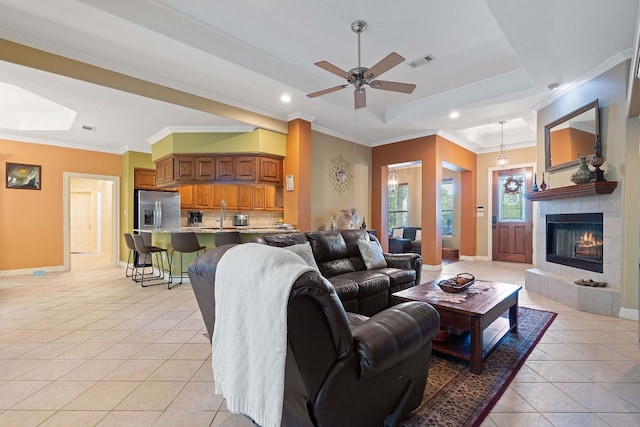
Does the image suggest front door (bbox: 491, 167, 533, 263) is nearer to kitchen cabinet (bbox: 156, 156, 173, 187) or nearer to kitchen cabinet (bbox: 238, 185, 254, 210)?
kitchen cabinet (bbox: 238, 185, 254, 210)

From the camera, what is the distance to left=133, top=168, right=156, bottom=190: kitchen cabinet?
7.23 metres

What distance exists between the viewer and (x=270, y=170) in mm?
5582

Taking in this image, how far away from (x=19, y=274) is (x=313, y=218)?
18.9 feet

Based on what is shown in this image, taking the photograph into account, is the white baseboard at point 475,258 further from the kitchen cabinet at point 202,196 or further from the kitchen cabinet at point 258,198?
the kitchen cabinet at point 202,196

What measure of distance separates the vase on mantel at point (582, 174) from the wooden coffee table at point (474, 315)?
1963mm

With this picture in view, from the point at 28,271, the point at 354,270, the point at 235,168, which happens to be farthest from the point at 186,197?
the point at 354,270

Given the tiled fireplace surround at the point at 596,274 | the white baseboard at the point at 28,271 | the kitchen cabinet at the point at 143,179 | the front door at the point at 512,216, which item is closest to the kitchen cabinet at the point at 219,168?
the kitchen cabinet at the point at 143,179

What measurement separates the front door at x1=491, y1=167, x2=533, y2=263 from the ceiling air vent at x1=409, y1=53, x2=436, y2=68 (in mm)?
4794

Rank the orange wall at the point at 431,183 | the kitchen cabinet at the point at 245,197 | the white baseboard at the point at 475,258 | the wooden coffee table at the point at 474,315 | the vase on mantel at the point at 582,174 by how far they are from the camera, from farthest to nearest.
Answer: the white baseboard at the point at 475,258 < the kitchen cabinet at the point at 245,197 < the orange wall at the point at 431,183 < the vase on mantel at the point at 582,174 < the wooden coffee table at the point at 474,315

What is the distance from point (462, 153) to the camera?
7.43 metres

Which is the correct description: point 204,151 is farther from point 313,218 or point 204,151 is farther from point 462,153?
point 462,153

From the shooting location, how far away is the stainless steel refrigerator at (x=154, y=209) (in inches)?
279

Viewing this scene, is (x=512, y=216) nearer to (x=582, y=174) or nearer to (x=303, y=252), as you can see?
(x=582, y=174)


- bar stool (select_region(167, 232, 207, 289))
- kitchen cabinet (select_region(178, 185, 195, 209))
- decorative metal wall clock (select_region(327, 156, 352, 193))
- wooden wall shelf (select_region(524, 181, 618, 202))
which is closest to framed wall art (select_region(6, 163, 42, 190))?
kitchen cabinet (select_region(178, 185, 195, 209))
